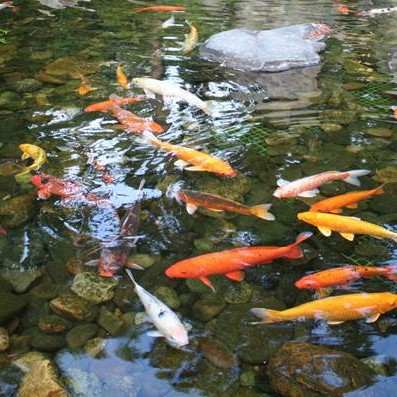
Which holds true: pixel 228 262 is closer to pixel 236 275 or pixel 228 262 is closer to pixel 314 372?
pixel 236 275

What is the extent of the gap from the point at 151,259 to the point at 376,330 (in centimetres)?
182

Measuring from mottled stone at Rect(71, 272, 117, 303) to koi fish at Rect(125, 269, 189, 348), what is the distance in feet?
1.45

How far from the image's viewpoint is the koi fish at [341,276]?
3.88 metres

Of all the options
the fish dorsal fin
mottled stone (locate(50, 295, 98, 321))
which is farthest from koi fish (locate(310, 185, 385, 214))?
mottled stone (locate(50, 295, 98, 321))

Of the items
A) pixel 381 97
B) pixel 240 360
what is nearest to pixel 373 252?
pixel 240 360

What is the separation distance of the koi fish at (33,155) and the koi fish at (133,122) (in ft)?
3.57

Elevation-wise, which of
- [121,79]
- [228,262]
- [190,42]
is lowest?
[228,262]

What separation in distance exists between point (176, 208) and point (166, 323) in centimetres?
152

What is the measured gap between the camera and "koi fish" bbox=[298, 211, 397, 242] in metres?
4.22

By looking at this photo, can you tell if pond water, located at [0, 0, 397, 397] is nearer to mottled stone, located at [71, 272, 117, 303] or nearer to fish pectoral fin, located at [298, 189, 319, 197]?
mottled stone, located at [71, 272, 117, 303]

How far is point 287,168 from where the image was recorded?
5.43 meters

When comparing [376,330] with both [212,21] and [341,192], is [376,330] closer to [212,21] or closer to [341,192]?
[341,192]

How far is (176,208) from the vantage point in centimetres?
484

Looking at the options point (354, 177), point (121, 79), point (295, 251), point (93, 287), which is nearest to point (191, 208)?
point (295, 251)
